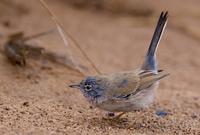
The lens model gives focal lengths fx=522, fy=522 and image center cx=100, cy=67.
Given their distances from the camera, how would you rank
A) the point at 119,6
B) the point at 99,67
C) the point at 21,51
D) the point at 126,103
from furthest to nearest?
the point at 119,6 → the point at 99,67 → the point at 21,51 → the point at 126,103

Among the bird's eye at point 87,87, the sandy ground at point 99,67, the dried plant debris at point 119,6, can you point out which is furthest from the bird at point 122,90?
the dried plant debris at point 119,6

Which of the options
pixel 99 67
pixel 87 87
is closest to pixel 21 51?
pixel 99 67

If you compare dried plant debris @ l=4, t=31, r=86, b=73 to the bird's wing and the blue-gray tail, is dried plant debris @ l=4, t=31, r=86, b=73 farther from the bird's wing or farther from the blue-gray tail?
the bird's wing

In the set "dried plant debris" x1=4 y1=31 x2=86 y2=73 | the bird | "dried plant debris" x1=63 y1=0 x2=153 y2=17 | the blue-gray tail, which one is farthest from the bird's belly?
"dried plant debris" x1=63 y1=0 x2=153 y2=17

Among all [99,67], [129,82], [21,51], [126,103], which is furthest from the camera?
[99,67]

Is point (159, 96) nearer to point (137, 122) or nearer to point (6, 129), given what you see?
point (137, 122)

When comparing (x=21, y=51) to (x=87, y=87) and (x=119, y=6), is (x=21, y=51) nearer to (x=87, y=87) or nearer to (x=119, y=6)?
(x=87, y=87)

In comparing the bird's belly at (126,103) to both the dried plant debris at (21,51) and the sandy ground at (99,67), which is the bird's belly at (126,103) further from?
the dried plant debris at (21,51)
